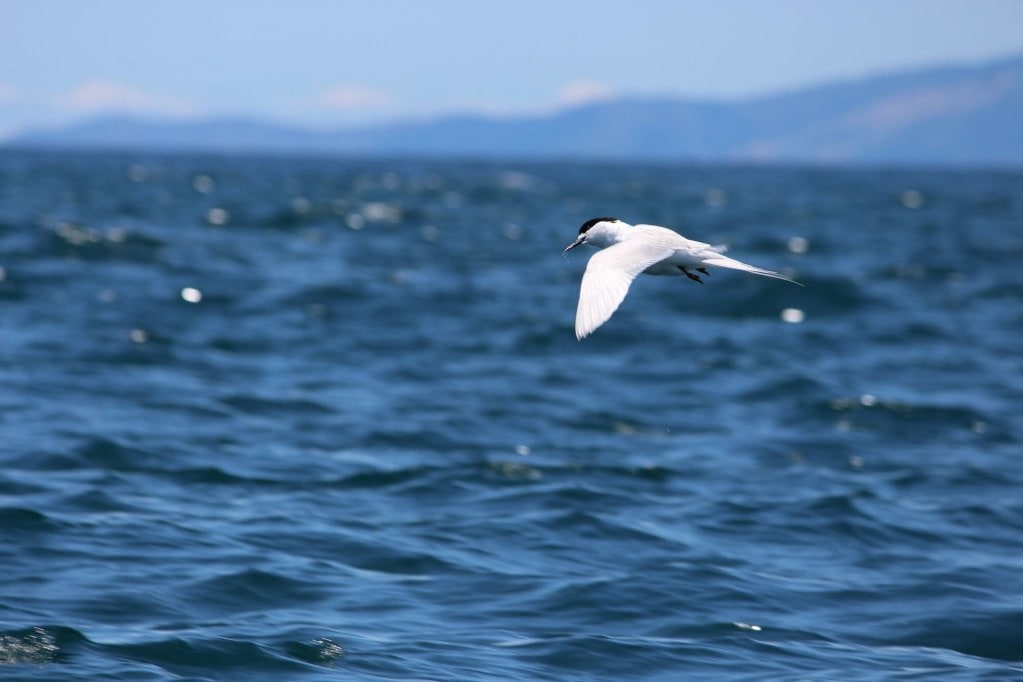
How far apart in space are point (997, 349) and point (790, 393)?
590 centimetres

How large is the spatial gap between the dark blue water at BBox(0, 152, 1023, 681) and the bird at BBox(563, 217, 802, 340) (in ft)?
8.32

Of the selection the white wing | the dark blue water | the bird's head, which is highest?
→ the bird's head

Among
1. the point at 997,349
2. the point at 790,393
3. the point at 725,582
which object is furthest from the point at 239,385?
the point at 997,349

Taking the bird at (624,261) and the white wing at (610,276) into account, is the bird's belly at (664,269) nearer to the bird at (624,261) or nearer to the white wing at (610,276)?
the bird at (624,261)

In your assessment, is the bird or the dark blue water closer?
the bird

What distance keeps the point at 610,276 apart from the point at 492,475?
5.84 m

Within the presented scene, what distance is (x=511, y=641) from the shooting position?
30.7 feet

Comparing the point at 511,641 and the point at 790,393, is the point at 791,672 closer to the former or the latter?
the point at 511,641

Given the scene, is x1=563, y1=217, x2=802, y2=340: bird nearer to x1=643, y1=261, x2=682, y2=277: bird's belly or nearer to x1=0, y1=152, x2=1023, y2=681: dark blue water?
x1=643, y1=261, x2=682, y2=277: bird's belly

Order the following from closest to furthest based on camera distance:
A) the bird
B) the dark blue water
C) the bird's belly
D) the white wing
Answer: the white wing < the bird < the bird's belly < the dark blue water

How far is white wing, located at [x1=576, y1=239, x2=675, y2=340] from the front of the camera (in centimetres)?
774

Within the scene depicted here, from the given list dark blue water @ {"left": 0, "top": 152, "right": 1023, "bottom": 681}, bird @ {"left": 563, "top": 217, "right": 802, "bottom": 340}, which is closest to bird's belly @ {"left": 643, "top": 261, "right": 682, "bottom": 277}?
bird @ {"left": 563, "top": 217, "right": 802, "bottom": 340}

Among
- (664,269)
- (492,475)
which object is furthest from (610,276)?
(492,475)

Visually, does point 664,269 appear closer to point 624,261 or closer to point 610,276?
point 624,261
